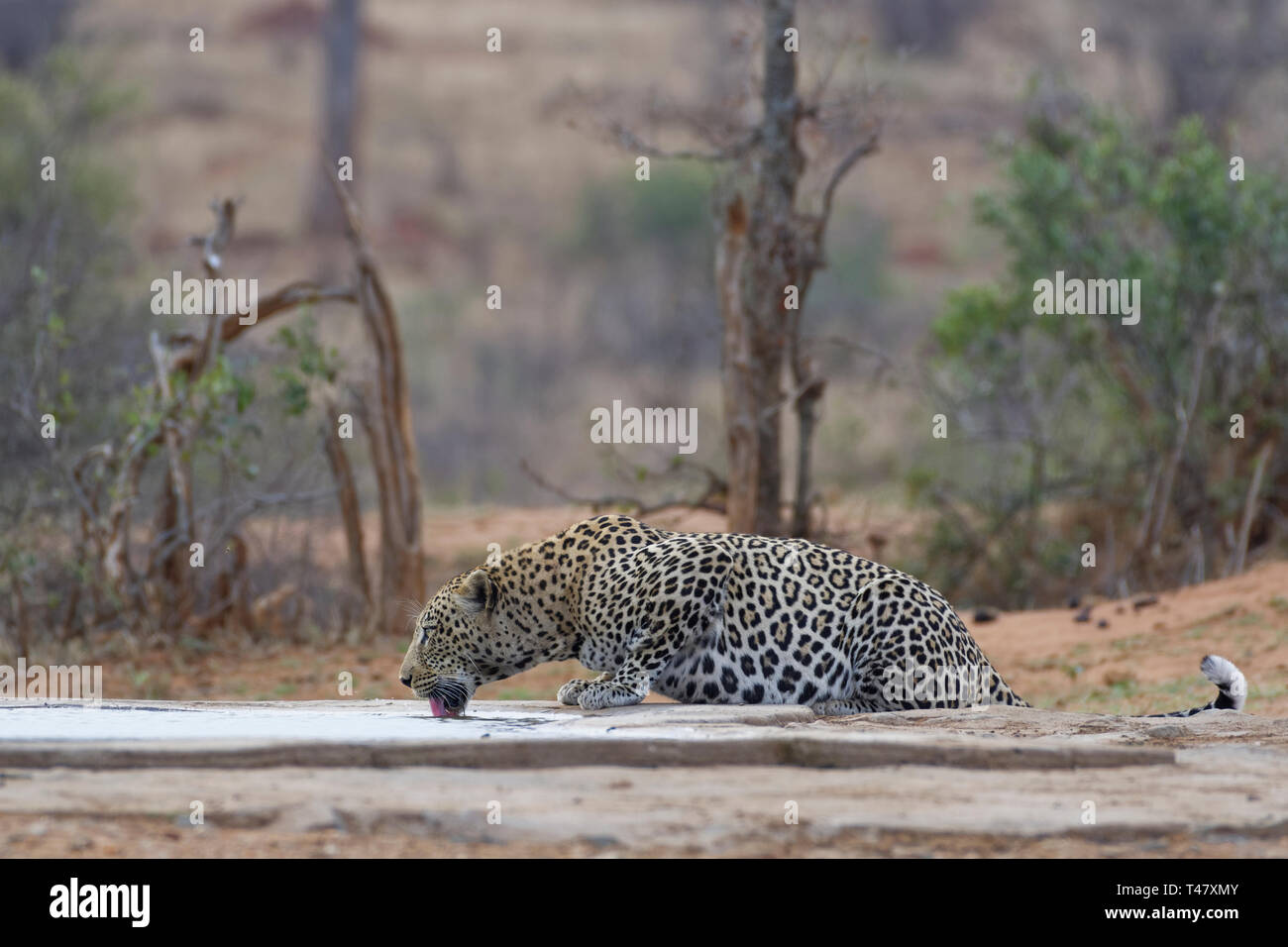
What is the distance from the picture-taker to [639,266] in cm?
3412

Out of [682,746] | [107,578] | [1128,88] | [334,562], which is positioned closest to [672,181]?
[1128,88]

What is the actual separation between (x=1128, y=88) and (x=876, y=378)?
19.5 meters

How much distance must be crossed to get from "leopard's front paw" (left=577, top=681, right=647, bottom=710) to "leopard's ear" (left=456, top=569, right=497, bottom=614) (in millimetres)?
709

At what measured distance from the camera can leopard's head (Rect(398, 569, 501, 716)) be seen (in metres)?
7.71

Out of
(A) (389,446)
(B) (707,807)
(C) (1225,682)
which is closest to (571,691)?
(B) (707,807)

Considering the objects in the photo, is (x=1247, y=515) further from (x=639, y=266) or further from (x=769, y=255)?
(x=639, y=266)

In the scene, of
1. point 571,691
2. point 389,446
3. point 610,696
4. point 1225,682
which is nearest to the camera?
point 610,696

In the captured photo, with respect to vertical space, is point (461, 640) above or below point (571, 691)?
above

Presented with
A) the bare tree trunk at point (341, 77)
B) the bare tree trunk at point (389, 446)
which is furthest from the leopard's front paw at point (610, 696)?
the bare tree trunk at point (341, 77)

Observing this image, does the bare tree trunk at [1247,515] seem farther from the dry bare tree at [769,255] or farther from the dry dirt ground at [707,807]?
the dry dirt ground at [707,807]

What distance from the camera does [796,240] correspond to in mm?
12977

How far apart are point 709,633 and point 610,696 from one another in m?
0.57

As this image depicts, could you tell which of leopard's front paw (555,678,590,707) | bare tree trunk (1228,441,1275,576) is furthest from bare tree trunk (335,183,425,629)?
bare tree trunk (1228,441,1275,576)
